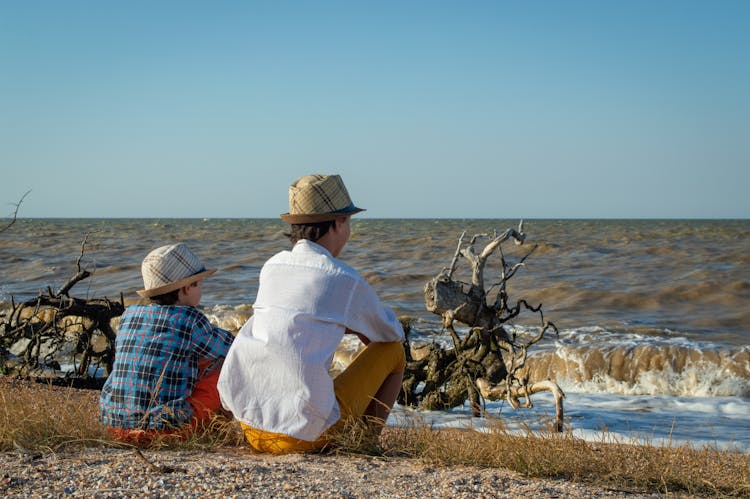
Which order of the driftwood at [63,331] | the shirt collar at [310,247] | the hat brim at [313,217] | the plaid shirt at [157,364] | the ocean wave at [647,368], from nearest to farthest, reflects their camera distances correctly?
1. the shirt collar at [310,247]
2. the hat brim at [313,217]
3. the plaid shirt at [157,364]
4. the driftwood at [63,331]
5. the ocean wave at [647,368]

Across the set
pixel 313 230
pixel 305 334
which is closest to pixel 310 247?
pixel 313 230

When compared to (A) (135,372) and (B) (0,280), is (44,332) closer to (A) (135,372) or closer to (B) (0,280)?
(A) (135,372)

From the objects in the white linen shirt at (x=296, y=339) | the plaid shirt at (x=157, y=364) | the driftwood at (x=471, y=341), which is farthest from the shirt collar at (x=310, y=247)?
the driftwood at (x=471, y=341)

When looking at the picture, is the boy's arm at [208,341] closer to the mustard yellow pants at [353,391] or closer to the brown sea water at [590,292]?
the mustard yellow pants at [353,391]

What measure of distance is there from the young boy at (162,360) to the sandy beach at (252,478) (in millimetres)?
227

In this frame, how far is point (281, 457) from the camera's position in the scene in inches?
136

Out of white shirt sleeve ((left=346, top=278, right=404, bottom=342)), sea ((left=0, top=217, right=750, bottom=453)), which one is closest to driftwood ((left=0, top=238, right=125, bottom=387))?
sea ((left=0, top=217, right=750, bottom=453))

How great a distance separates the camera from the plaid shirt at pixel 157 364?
3.64 metres

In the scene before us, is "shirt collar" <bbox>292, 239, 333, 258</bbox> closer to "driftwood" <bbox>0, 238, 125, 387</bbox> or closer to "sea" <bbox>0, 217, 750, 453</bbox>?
"sea" <bbox>0, 217, 750, 453</bbox>

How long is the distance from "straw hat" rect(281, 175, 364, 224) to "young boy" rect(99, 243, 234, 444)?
74cm

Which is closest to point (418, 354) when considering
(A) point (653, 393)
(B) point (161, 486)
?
(A) point (653, 393)

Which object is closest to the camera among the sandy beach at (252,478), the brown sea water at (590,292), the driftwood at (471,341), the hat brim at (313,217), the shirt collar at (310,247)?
the sandy beach at (252,478)

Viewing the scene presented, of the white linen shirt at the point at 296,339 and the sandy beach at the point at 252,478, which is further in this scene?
the white linen shirt at the point at 296,339

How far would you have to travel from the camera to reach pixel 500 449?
347 centimetres
